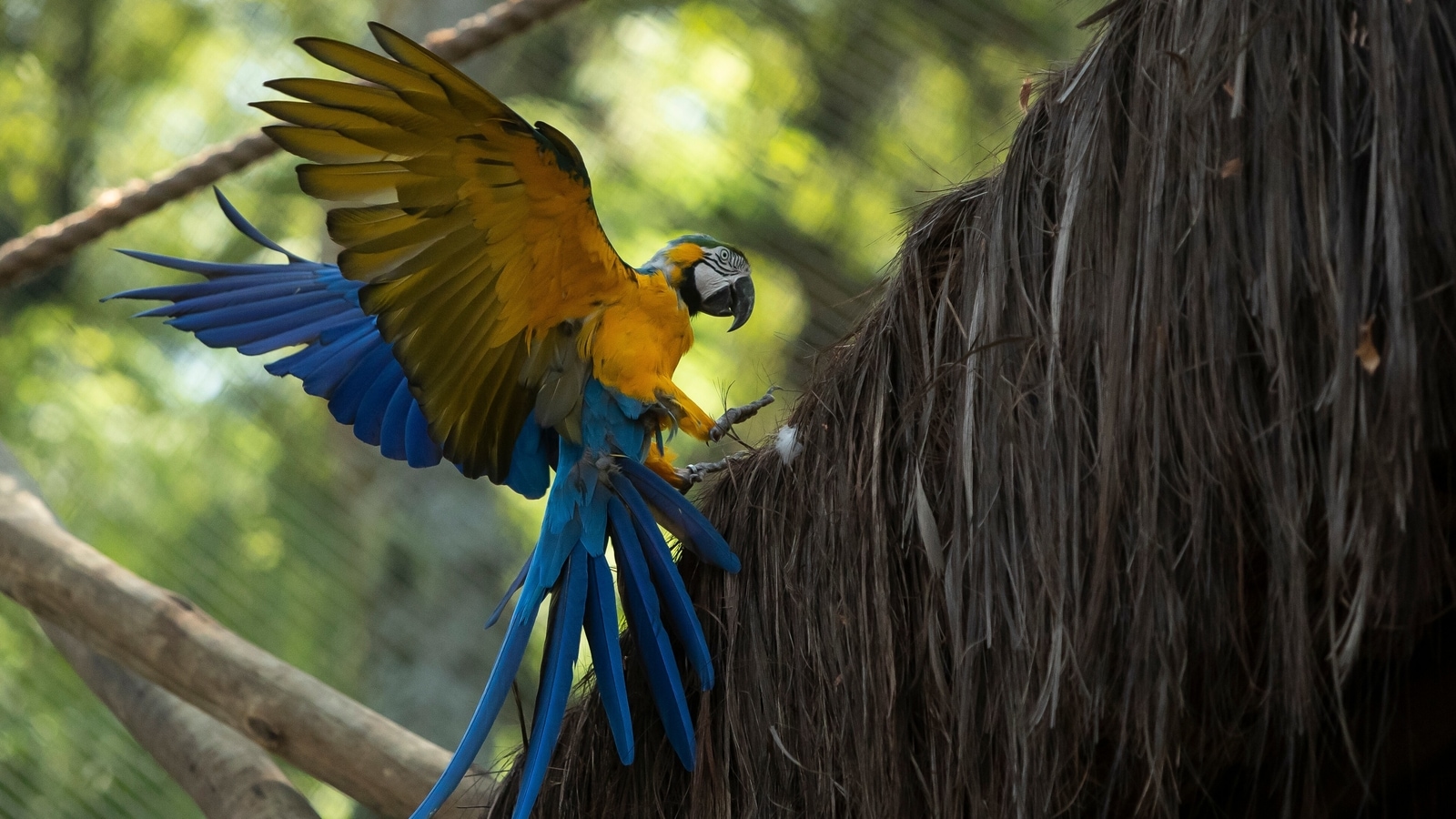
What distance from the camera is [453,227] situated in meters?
1.17

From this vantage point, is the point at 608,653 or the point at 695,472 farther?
the point at 695,472

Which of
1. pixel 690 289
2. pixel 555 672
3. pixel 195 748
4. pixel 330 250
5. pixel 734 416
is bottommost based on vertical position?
pixel 195 748

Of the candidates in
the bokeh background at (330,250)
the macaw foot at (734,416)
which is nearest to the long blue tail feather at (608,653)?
the macaw foot at (734,416)

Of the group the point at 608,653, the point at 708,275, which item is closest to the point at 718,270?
the point at 708,275

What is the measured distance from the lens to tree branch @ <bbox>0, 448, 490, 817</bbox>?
1492 mm

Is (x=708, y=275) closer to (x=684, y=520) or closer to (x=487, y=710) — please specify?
(x=684, y=520)

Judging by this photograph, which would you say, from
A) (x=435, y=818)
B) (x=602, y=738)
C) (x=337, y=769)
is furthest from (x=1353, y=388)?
(x=337, y=769)

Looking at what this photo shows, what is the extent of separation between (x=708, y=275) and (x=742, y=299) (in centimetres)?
10

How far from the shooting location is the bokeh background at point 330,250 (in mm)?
2857

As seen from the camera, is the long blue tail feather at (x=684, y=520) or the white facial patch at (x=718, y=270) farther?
the white facial patch at (x=718, y=270)

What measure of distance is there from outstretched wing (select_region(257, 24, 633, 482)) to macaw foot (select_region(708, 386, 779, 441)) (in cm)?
25

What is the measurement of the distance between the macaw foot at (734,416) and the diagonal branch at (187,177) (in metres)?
0.74

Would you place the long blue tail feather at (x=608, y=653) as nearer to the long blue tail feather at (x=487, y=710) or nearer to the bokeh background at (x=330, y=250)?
the long blue tail feather at (x=487, y=710)

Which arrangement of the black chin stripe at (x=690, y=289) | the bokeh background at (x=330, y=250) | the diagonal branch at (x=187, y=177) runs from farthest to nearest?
the bokeh background at (x=330, y=250), the diagonal branch at (x=187, y=177), the black chin stripe at (x=690, y=289)
